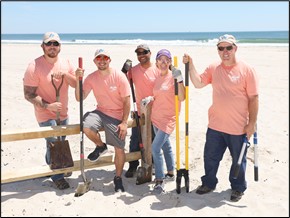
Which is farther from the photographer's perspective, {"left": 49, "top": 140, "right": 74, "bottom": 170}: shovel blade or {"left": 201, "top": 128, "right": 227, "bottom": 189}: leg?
{"left": 49, "top": 140, "right": 74, "bottom": 170}: shovel blade

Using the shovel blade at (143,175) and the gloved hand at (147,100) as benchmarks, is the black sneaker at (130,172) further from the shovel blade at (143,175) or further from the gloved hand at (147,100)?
the gloved hand at (147,100)

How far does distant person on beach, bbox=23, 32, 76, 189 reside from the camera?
5.17m

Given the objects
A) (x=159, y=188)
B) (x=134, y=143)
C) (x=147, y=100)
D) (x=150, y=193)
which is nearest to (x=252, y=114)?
(x=147, y=100)

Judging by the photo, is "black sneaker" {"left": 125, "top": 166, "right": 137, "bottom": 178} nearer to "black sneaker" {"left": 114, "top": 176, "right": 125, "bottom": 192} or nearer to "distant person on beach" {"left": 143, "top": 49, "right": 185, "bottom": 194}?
"black sneaker" {"left": 114, "top": 176, "right": 125, "bottom": 192}

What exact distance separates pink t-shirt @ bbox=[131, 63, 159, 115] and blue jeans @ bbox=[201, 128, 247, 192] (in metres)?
1.17

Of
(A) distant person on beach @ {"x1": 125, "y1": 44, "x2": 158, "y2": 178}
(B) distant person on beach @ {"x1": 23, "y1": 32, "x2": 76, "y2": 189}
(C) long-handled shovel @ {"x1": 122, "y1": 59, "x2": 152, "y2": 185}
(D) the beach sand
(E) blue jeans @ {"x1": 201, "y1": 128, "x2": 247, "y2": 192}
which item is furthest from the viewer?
(C) long-handled shovel @ {"x1": 122, "y1": 59, "x2": 152, "y2": 185}

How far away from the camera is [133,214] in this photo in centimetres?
467

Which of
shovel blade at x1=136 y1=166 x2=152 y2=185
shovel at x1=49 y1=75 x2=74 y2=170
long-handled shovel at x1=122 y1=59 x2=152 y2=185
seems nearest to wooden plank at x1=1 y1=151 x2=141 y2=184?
shovel at x1=49 y1=75 x2=74 y2=170

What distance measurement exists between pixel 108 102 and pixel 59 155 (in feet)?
3.62

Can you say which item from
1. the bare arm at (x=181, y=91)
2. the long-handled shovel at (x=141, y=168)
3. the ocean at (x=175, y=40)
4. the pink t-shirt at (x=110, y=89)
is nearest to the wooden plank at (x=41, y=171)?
the long-handled shovel at (x=141, y=168)

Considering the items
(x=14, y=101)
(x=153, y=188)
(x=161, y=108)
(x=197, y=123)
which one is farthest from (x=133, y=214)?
(x=14, y=101)

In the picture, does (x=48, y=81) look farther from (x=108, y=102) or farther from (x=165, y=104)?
(x=165, y=104)

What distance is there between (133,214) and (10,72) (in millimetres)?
14355

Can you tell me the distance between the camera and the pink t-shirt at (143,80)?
18.4ft
